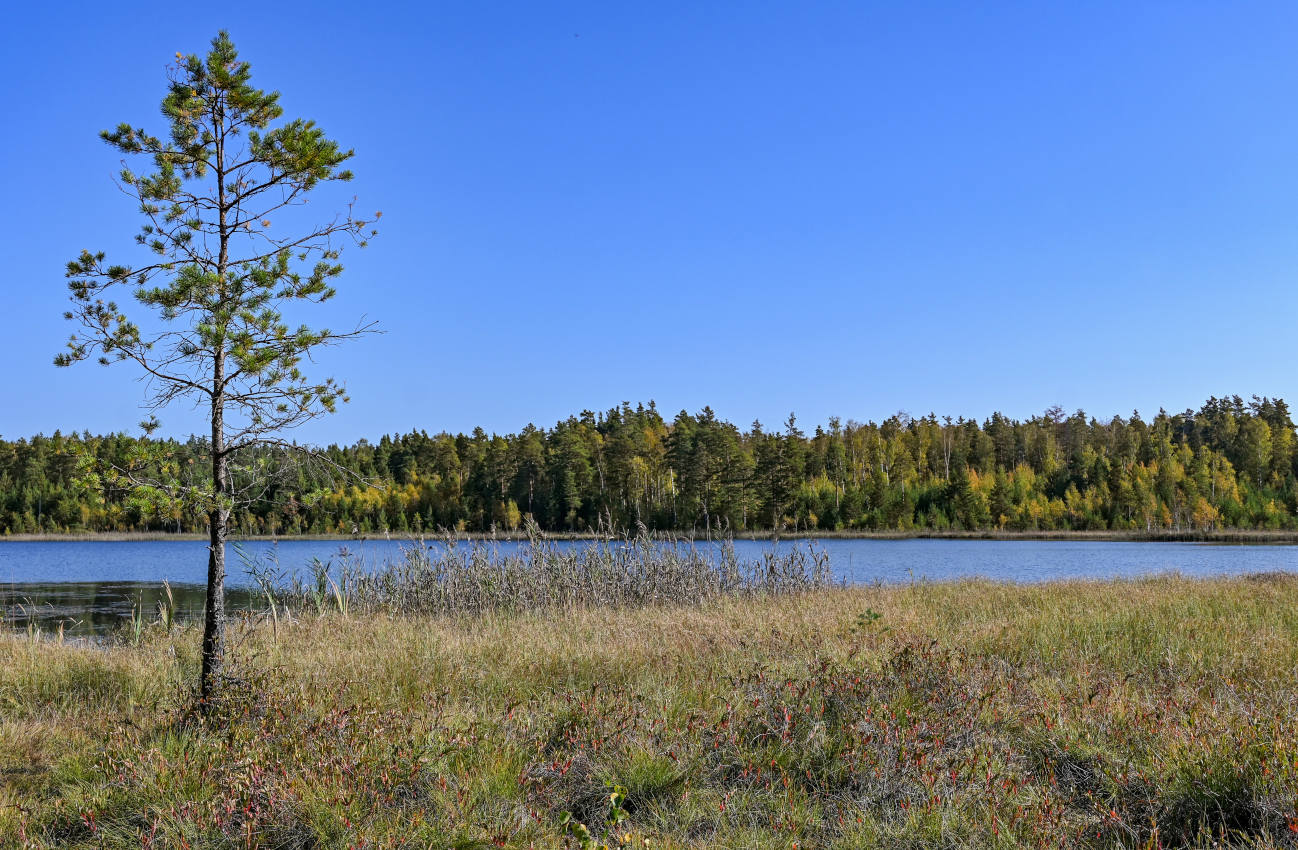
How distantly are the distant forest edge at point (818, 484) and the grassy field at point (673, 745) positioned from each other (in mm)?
61475

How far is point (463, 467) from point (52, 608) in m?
82.5

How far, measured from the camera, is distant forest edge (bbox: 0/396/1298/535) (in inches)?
3066

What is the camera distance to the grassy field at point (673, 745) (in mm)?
4199

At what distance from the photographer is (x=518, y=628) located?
11.1 meters

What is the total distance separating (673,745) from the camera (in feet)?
17.0

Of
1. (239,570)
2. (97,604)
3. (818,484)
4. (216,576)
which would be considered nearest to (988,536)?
(818,484)

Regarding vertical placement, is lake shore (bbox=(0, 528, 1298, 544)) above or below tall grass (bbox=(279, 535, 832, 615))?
below

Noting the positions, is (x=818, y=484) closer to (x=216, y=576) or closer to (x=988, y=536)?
(x=988, y=536)

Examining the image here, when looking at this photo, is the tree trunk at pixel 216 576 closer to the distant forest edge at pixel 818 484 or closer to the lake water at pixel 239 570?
the lake water at pixel 239 570

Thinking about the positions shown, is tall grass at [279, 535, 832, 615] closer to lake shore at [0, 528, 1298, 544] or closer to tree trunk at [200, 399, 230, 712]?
tree trunk at [200, 399, 230, 712]

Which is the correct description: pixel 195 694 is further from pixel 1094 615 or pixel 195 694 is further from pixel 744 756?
pixel 1094 615

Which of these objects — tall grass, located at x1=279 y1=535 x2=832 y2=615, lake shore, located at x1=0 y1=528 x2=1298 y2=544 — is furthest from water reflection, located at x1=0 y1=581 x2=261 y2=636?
lake shore, located at x1=0 y1=528 x2=1298 y2=544

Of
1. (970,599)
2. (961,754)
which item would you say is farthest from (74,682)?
(970,599)

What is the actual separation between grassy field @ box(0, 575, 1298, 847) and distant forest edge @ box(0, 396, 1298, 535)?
6148 cm
